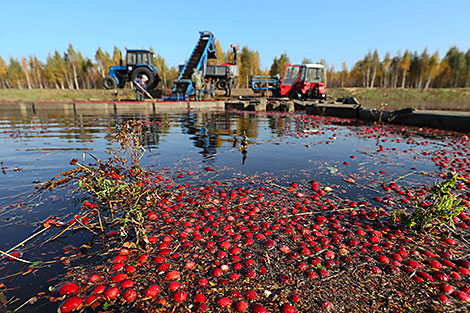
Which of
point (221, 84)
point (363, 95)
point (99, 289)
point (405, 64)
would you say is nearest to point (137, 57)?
point (221, 84)

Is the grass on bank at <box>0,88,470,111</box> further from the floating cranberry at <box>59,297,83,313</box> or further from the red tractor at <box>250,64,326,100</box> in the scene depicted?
the floating cranberry at <box>59,297,83,313</box>

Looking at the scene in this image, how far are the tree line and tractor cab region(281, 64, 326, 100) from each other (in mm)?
53829

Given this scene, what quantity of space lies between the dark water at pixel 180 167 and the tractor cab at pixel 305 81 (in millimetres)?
17233

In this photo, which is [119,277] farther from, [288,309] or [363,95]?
[363,95]

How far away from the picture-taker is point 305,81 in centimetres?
2484

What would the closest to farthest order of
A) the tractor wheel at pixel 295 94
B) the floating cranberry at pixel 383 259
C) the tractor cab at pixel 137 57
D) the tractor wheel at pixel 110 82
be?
the floating cranberry at pixel 383 259
the tractor cab at pixel 137 57
the tractor wheel at pixel 110 82
the tractor wheel at pixel 295 94

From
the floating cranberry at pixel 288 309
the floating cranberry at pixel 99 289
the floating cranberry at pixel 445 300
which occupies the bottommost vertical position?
the floating cranberry at pixel 445 300

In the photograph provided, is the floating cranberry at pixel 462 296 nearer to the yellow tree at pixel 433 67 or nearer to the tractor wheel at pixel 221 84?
the tractor wheel at pixel 221 84

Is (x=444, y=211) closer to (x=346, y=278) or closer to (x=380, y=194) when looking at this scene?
(x=380, y=194)

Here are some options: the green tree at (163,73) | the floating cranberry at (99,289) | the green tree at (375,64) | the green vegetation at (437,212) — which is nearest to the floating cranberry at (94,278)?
the floating cranberry at (99,289)

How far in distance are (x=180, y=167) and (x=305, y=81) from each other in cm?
2377

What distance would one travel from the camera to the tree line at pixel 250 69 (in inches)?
2928

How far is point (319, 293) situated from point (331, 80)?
11888 cm

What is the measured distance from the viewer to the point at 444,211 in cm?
250
